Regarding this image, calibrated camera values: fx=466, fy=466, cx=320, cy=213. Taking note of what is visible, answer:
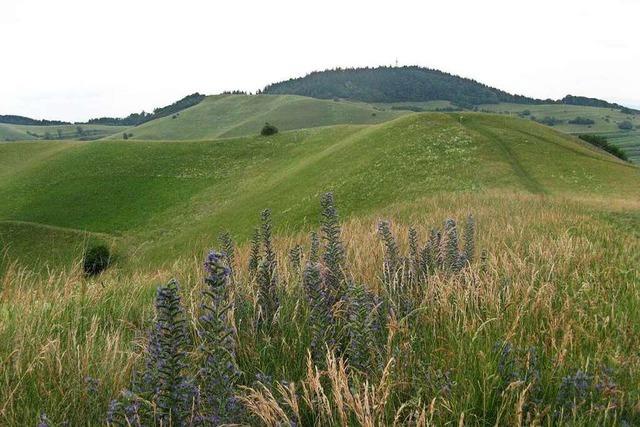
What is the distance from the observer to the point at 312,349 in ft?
12.8

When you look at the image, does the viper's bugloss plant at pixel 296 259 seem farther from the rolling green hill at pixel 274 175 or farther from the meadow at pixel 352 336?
the rolling green hill at pixel 274 175

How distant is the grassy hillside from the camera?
481 ft

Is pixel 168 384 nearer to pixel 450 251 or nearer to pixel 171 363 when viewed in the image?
pixel 171 363

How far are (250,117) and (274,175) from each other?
363ft

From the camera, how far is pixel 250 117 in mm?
160000

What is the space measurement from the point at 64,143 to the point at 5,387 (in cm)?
8538

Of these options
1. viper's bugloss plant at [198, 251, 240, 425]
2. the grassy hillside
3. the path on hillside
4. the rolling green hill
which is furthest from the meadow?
the grassy hillside

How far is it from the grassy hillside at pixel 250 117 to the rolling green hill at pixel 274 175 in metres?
70.4

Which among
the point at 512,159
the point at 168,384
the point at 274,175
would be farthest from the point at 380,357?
the point at 274,175

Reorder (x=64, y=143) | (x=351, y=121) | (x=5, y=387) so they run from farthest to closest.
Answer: (x=351, y=121) → (x=64, y=143) → (x=5, y=387)

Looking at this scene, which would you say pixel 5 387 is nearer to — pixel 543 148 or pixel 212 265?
pixel 212 265

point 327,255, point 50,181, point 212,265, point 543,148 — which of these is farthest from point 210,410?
point 50,181

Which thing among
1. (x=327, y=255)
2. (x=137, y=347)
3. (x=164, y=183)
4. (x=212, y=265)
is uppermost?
(x=212, y=265)

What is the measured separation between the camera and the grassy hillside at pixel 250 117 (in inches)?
5778
